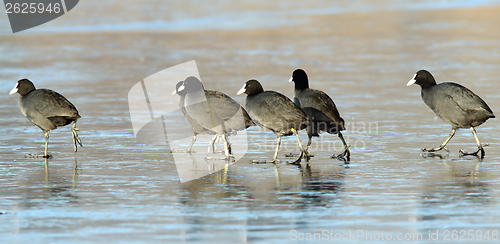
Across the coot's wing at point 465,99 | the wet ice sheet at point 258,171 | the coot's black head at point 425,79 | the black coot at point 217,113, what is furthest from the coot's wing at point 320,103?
the coot's wing at point 465,99

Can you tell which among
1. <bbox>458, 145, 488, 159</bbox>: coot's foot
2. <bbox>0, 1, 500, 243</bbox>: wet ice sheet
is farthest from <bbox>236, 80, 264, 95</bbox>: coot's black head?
<bbox>458, 145, 488, 159</bbox>: coot's foot

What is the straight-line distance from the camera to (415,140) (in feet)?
40.9

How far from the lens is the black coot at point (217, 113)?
11227 mm

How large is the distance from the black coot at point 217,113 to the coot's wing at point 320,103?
0.92m

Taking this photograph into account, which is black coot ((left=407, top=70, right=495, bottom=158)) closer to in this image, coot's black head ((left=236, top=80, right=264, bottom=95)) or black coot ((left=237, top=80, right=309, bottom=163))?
black coot ((left=237, top=80, right=309, bottom=163))

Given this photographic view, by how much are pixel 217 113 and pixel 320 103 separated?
5.23 ft

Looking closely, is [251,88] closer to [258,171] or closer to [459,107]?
[258,171]

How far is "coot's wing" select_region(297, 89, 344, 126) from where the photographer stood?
36.9 ft

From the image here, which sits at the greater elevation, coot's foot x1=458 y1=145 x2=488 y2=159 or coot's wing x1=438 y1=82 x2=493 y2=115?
coot's wing x1=438 y1=82 x2=493 y2=115

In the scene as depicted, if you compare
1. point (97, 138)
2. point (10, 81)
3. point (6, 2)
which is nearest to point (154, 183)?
point (97, 138)

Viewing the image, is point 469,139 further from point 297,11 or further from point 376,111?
point 297,11

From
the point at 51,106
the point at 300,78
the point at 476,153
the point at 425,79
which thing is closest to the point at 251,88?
the point at 300,78

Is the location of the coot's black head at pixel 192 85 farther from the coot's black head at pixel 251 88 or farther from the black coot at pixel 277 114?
the black coot at pixel 277 114

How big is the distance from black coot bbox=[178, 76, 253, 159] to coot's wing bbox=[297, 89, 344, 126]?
92 cm
